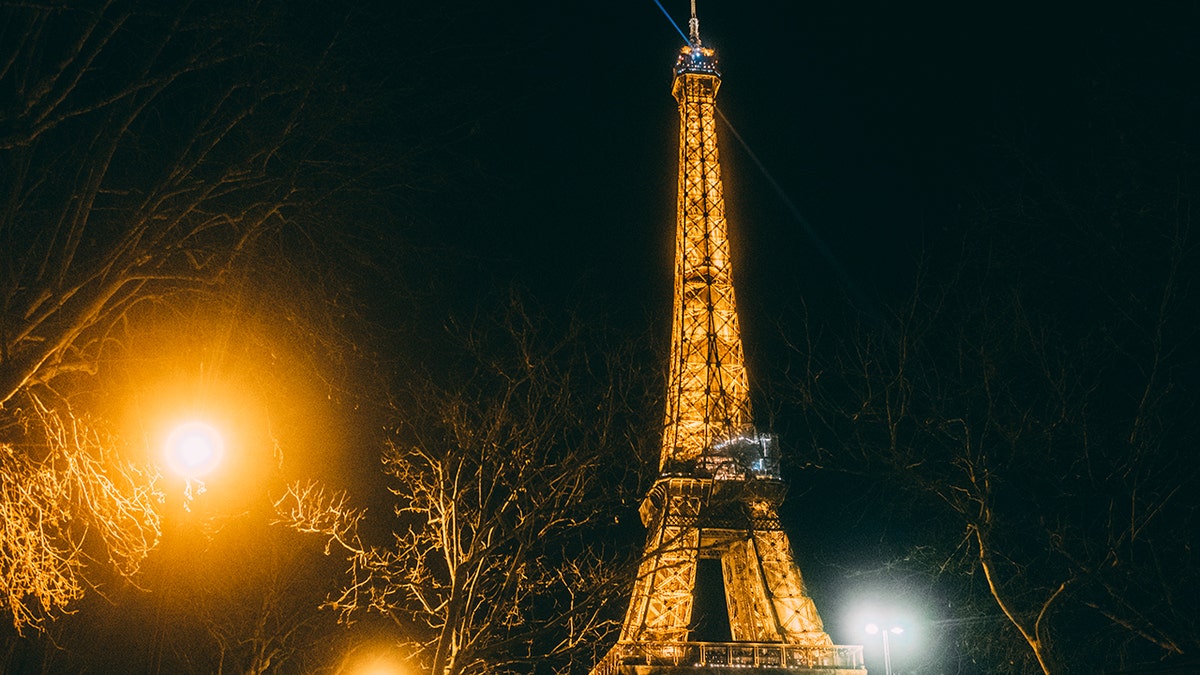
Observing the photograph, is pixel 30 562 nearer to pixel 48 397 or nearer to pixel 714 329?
pixel 48 397

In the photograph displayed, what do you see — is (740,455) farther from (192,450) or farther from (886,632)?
(192,450)

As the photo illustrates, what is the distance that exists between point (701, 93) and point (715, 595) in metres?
32.4

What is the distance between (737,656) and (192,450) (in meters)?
28.3

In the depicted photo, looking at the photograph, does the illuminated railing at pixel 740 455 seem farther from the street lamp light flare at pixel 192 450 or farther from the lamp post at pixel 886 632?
the street lamp light flare at pixel 192 450

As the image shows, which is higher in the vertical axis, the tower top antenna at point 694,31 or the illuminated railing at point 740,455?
the tower top antenna at point 694,31

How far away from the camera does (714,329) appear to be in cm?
3819

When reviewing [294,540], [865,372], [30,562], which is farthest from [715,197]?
[30,562]

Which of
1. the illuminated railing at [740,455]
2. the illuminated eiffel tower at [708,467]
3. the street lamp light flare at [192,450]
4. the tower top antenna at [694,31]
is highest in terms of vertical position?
the tower top antenna at [694,31]

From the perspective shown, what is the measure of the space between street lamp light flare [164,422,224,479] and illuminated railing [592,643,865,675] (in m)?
24.4

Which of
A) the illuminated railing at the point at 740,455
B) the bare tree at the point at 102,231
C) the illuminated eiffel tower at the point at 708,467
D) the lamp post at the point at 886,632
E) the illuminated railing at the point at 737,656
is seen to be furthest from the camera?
the illuminated eiffel tower at the point at 708,467

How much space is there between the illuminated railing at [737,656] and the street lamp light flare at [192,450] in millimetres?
24353

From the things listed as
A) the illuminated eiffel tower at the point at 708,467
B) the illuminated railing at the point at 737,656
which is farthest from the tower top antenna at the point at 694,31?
the illuminated railing at the point at 737,656

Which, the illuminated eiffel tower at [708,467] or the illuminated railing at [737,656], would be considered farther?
the illuminated eiffel tower at [708,467]

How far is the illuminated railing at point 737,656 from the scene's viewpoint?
32719mm
